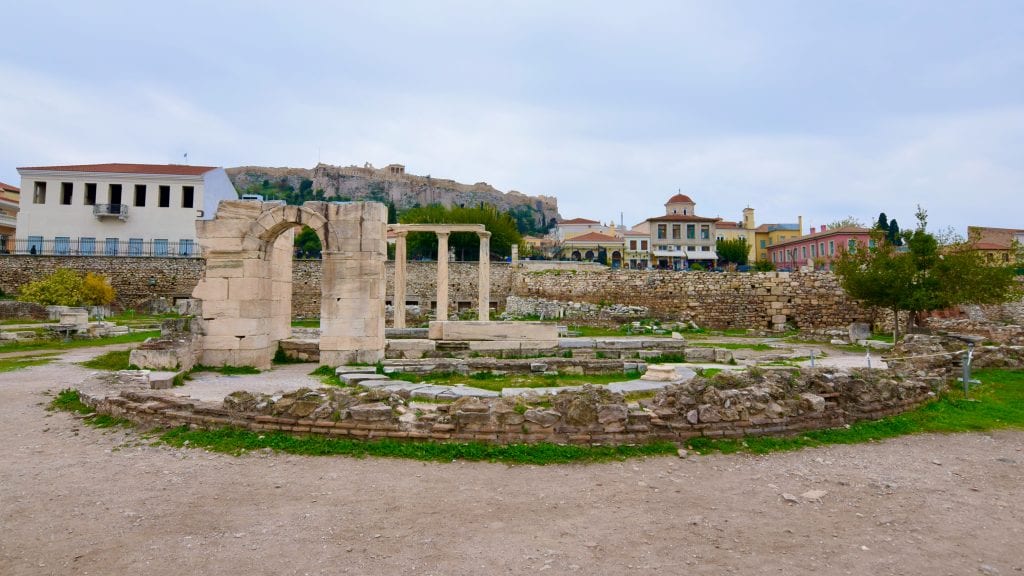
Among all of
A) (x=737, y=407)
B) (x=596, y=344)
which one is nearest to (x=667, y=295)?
(x=596, y=344)

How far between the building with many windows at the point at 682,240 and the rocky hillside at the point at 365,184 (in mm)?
88500

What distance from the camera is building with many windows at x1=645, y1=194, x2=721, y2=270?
224 feet

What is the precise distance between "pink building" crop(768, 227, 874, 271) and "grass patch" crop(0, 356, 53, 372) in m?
55.9

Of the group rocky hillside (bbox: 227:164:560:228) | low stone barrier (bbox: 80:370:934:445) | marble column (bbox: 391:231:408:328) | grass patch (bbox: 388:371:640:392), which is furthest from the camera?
rocky hillside (bbox: 227:164:560:228)

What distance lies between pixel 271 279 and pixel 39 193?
41.3 m

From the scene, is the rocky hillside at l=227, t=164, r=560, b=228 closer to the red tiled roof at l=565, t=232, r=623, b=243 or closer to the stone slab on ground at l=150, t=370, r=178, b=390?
the red tiled roof at l=565, t=232, r=623, b=243

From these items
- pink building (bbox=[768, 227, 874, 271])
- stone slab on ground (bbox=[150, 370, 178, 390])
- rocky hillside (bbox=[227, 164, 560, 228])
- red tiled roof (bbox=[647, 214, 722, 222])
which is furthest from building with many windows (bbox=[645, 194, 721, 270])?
rocky hillside (bbox=[227, 164, 560, 228])

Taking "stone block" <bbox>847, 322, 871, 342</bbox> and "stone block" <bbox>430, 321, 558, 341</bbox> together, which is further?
"stone block" <bbox>847, 322, 871, 342</bbox>

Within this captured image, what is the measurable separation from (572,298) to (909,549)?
103ft

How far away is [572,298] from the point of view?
35.8m

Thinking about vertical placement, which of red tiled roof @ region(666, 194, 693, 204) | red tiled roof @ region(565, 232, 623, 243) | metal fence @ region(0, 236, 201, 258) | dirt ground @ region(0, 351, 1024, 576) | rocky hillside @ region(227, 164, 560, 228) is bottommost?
dirt ground @ region(0, 351, 1024, 576)

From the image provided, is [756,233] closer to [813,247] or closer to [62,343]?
[813,247]

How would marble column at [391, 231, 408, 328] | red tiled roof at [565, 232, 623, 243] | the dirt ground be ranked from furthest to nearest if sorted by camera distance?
1. red tiled roof at [565, 232, 623, 243]
2. marble column at [391, 231, 408, 328]
3. the dirt ground

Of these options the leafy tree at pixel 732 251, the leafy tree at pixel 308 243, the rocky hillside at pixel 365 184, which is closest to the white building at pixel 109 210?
the leafy tree at pixel 308 243
